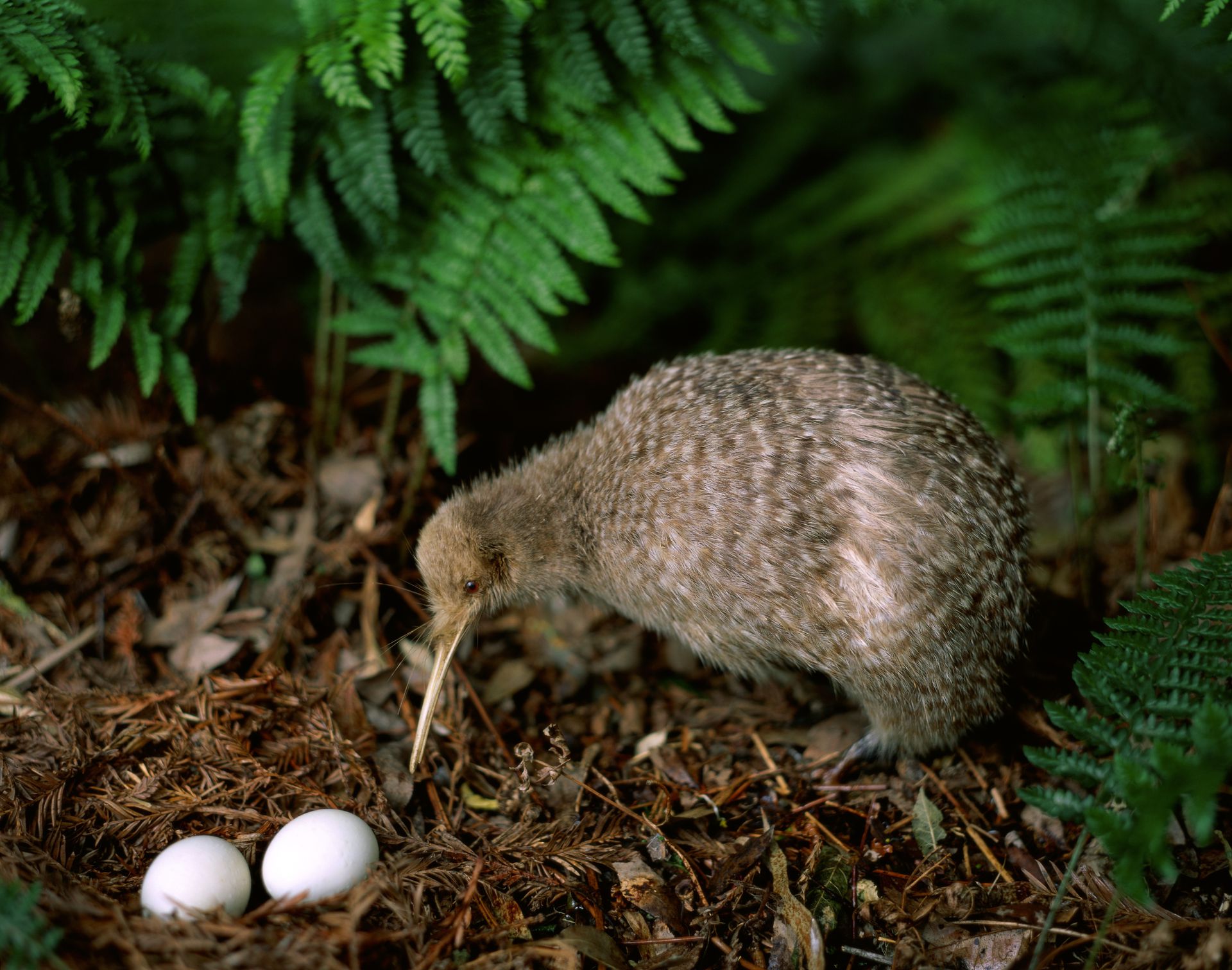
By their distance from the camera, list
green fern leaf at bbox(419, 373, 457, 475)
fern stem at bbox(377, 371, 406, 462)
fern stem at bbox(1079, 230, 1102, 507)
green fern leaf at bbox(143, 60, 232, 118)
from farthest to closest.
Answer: fern stem at bbox(377, 371, 406, 462) → fern stem at bbox(1079, 230, 1102, 507) → green fern leaf at bbox(419, 373, 457, 475) → green fern leaf at bbox(143, 60, 232, 118)

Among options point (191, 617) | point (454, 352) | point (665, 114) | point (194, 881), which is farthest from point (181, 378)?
point (665, 114)

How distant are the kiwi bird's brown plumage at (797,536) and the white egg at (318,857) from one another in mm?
872

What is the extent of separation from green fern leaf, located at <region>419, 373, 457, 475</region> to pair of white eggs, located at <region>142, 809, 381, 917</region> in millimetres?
1398

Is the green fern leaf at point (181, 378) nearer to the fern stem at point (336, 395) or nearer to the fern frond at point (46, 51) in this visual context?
the fern stem at point (336, 395)

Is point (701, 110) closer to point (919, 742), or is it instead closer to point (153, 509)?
point (919, 742)

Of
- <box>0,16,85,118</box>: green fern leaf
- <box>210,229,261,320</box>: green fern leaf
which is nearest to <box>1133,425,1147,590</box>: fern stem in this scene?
<box>210,229,261,320</box>: green fern leaf

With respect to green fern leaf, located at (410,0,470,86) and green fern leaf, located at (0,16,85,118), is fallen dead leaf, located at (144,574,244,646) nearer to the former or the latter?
green fern leaf, located at (0,16,85,118)

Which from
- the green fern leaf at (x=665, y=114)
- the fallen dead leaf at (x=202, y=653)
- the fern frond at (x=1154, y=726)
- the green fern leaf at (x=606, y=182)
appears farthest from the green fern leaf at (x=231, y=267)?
the fern frond at (x=1154, y=726)

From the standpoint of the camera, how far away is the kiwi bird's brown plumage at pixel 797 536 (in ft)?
9.10

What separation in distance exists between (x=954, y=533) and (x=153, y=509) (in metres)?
2.94

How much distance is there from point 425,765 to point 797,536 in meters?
1.50

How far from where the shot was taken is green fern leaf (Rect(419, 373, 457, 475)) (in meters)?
3.42

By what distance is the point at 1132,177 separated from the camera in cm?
384

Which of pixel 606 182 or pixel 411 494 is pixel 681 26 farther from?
pixel 411 494
